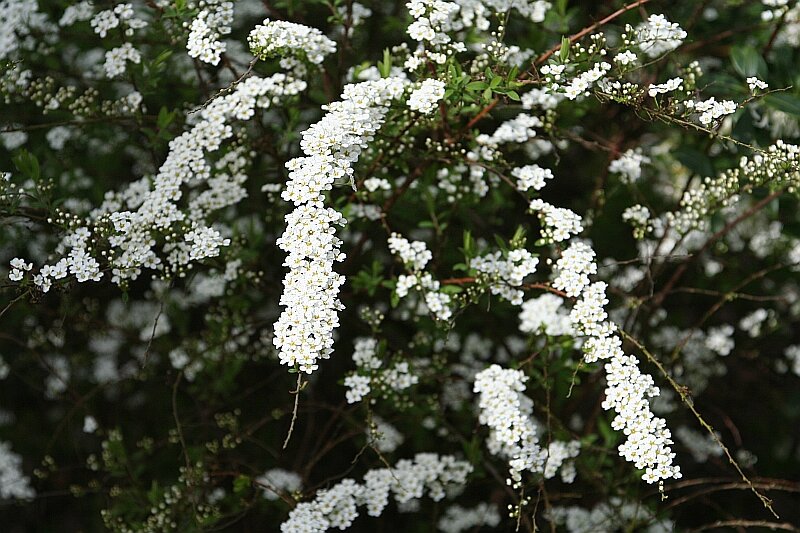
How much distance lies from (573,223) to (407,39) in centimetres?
148

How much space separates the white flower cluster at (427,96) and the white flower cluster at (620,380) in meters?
0.58

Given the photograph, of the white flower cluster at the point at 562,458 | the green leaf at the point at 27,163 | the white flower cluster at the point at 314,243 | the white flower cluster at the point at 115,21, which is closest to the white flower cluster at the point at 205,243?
the white flower cluster at the point at 314,243

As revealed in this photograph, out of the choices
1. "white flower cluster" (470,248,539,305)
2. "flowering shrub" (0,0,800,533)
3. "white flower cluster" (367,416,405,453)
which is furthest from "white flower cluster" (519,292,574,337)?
"white flower cluster" (367,416,405,453)

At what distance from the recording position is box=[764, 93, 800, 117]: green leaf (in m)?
2.60

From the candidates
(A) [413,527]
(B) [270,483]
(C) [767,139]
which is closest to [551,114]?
(C) [767,139]

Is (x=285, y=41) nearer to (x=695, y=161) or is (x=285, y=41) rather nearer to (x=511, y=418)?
(x=511, y=418)

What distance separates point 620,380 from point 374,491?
2.96 ft

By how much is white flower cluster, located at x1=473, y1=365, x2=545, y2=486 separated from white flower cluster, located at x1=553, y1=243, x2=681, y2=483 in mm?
291

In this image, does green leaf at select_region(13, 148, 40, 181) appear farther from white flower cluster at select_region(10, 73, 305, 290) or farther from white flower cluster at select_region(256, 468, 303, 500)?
white flower cluster at select_region(256, 468, 303, 500)

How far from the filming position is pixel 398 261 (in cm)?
269

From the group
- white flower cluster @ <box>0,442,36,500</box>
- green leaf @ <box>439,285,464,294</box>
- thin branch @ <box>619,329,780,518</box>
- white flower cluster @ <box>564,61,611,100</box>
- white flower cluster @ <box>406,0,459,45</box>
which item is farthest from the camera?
white flower cluster @ <box>0,442,36,500</box>

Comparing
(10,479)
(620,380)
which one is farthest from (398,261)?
(10,479)

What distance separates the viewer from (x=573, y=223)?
236cm

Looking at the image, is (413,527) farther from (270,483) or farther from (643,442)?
(643,442)
